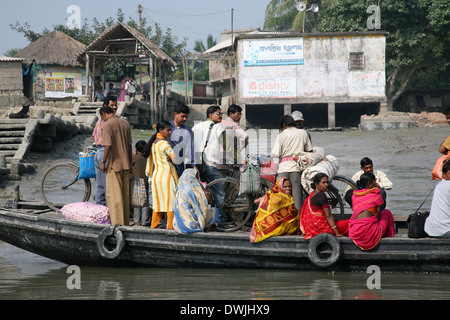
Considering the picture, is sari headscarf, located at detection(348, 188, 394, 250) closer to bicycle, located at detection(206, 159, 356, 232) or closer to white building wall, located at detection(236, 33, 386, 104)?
bicycle, located at detection(206, 159, 356, 232)

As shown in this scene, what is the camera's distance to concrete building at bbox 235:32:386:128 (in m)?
26.0

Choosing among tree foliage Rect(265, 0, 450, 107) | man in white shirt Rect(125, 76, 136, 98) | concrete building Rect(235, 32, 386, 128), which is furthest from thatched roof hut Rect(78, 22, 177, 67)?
tree foliage Rect(265, 0, 450, 107)

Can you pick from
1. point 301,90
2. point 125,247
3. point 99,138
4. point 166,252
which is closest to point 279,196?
point 166,252

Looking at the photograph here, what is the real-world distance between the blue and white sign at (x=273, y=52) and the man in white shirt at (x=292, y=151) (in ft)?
63.2

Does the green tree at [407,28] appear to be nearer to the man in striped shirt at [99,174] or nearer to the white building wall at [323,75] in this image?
the white building wall at [323,75]

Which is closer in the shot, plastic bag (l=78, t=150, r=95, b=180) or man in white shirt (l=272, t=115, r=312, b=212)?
man in white shirt (l=272, t=115, r=312, b=212)

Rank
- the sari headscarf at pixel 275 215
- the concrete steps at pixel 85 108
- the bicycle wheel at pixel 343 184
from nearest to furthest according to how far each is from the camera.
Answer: the sari headscarf at pixel 275 215 → the bicycle wheel at pixel 343 184 → the concrete steps at pixel 85 108

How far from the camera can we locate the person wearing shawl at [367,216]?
6445 mm

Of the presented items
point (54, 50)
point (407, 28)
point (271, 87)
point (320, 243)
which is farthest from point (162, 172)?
point (54, 50)

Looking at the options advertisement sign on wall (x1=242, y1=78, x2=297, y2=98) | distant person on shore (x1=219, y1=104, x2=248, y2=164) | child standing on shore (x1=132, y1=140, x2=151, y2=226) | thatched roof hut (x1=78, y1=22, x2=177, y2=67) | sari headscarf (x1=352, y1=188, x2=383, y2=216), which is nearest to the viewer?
sari headscarf (x1=352, y1=188, x2=383, y2=216)

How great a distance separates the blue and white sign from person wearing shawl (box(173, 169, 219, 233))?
1977 cm

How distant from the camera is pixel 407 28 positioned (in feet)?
94.1

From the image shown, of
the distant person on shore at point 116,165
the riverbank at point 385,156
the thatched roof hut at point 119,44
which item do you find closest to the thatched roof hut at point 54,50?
the thatched roof hut at point 119,44
